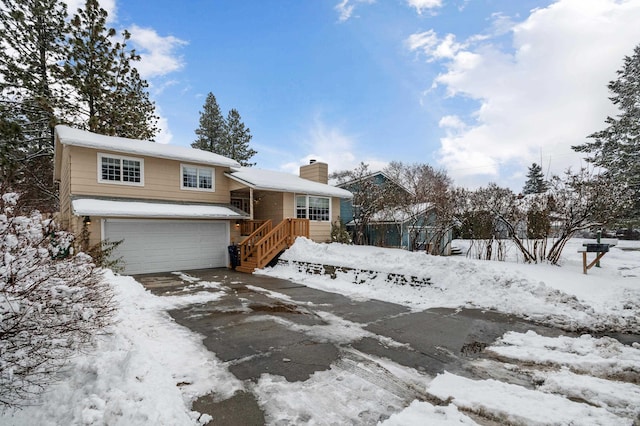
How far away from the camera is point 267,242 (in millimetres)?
12211

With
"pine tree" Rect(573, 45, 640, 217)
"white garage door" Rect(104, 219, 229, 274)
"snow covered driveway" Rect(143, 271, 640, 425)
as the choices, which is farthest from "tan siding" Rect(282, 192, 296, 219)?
"pine tree" Rect(573, 45, 640, 217)

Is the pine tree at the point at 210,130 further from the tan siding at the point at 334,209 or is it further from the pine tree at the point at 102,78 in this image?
the tan siding at the point at 334,209

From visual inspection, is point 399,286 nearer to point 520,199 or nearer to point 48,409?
point 520,199

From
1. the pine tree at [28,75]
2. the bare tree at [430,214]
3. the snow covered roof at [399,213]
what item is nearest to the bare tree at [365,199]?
the snow covered roof at [399,213]

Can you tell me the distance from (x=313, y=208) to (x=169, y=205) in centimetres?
651

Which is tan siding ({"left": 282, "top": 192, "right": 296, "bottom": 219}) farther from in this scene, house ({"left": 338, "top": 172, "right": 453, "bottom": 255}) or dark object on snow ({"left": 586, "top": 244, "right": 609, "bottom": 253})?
dark object on snow ({"left": 586, "top": 244, "right": 609, "bottom": 253})

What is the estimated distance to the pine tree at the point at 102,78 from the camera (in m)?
16.1

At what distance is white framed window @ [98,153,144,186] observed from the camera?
11.4 m

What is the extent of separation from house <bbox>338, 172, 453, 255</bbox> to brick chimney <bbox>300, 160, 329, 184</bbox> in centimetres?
198

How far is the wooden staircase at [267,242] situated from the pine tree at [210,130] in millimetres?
22265

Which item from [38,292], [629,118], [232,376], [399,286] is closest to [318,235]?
[399,286]

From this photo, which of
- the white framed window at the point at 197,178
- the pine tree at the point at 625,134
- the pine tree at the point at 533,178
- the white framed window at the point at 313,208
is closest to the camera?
the white framed window at the point at 197,178

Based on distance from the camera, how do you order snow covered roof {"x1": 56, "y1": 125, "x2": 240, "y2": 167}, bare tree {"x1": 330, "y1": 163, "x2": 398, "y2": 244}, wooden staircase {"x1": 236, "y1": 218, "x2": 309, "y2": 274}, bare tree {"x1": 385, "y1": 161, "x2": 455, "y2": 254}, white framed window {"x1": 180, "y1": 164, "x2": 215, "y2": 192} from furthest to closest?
bare tree {"x1": 330, "y1": 163, "x2": 398, "y2": 244} < white framed window {"x1": 180, "y1": 164, "x2": 215, "y2": 192} < bare tree {"x1": 385, "y1": 161, "x2": 455, "y2": 254} < wooden staircase {"x1": 236, "y1": 218, "x2": 309, "y2": 274} < snow covered roof {"x1": 56, "y1": 125, "x2": 240, "y2": 167}

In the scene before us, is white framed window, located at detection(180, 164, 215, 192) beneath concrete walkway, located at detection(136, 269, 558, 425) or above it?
above
